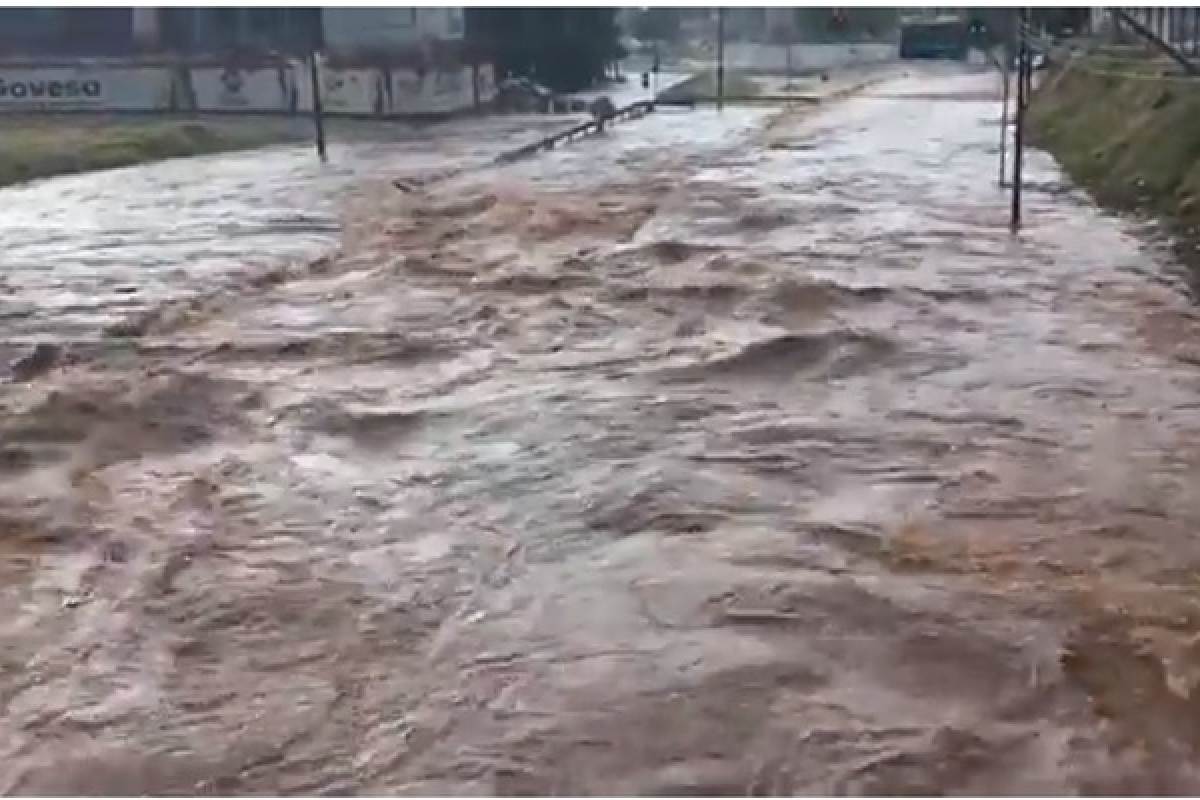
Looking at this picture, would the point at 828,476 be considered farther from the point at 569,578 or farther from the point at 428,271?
the point at 428,271

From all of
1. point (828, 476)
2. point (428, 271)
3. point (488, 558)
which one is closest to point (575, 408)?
point (828, 476)

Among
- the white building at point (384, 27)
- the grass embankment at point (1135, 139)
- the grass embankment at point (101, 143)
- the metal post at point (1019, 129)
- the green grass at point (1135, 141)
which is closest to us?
the metal post at point (1019, 129)

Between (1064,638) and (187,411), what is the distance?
4046 mm

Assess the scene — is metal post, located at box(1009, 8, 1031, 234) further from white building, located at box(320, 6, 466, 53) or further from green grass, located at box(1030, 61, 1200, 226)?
white building, located at box(320, 6, 466, 53)

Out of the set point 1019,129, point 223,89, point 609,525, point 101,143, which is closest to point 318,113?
point 101,143

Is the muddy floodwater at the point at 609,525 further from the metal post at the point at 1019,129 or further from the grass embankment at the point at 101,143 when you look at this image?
the grass embankment at the point at 101,143

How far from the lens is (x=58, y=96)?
27.0 metres

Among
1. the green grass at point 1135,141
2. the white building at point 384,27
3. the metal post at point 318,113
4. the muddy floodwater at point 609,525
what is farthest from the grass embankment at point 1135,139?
the white building at point 384,27

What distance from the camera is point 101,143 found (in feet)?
75.0

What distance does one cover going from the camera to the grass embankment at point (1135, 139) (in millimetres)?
13297

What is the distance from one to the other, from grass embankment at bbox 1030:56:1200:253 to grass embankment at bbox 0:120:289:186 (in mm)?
10733

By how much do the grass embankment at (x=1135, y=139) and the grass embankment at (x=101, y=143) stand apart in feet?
35.2

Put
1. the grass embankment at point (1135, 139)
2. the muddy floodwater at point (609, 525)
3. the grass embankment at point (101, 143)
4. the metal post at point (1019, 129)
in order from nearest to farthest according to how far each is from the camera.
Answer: the muddy floodwater at point (609, 525)
the metal post at point (1019, 129)
the grass embankment at point (1135, 139)
the grass embankment at point (101, 143)

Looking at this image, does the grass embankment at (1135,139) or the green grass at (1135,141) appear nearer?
the grass embankment at (1135,139)
